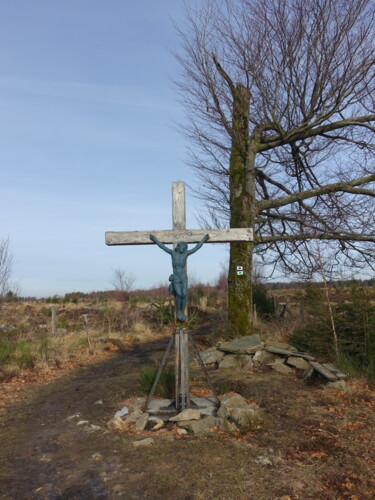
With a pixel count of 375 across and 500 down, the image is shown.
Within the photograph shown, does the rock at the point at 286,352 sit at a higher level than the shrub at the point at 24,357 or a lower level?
higher

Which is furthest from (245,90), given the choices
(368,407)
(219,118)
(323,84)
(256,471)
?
(256,471)

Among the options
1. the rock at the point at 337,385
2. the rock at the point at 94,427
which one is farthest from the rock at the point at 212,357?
the rock at the point at 94,427

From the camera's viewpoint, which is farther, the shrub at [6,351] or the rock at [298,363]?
the shrub at [6,351]

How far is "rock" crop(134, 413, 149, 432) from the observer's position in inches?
203

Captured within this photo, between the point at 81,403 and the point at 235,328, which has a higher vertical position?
the point at 235,328

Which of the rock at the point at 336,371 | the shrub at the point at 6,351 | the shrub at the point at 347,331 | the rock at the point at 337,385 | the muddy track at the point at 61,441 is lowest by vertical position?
the muddy track at the point at 61,441

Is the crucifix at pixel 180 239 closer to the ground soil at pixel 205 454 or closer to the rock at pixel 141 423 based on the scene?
the rock at pixel 141 423

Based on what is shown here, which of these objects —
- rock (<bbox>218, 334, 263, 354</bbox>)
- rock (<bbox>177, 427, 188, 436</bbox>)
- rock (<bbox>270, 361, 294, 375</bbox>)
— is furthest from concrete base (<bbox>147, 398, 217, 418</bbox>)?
rock (<bbox>218, 334, 263, 354</bbox>)

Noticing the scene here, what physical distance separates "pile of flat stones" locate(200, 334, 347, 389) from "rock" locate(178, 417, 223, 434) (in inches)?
113

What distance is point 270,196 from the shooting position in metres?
13.2

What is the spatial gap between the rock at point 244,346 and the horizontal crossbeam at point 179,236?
3.68 m

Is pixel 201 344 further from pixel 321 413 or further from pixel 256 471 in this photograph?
pixel 256 471

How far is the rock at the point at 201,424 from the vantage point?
16.2 feet

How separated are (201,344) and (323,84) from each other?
768cm
